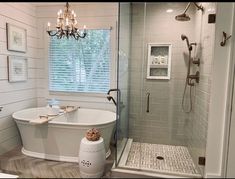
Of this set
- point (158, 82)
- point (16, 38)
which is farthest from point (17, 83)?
point (158, 82)

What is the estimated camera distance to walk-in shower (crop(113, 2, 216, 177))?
3046 millimetres

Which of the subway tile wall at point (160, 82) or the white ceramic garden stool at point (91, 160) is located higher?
the subway tile wall at point (160, 82)

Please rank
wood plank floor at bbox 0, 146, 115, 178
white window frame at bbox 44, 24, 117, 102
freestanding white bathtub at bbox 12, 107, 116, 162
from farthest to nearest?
1. white window frame at bbox 44, 24, 117, 102
2. freestanding white bathtub at bbox 12, 107, 116, 162
3. wood plank floor at bbox 0, 146, 115, 178

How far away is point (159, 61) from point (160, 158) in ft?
5.23

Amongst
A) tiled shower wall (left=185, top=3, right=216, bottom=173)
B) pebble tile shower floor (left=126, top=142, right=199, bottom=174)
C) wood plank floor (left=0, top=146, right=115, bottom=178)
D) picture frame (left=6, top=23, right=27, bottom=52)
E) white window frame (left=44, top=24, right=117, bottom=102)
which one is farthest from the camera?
white window frame (left=44, top=24, right=117, bottom=102)

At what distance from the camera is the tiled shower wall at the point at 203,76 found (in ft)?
7.70

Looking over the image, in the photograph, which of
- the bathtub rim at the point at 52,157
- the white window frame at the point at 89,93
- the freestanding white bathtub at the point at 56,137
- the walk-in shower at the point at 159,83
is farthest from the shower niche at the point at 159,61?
the bathtub rim at the point at 52,157

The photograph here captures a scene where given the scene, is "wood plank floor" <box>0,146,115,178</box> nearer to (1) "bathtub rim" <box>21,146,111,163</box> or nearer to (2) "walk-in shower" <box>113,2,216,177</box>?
(1) "bathtub rim" <box>21,146,111,163</box>

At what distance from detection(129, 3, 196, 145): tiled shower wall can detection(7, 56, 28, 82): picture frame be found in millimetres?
2050

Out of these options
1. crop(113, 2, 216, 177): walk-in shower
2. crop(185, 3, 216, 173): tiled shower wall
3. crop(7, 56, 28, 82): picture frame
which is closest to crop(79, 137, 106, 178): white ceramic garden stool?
crop(113, 2, 216, 177): walk-in shower

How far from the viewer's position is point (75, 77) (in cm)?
417

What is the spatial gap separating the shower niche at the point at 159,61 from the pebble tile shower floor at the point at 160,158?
3.96 feet

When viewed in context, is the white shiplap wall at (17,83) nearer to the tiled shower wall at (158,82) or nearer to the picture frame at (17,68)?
the picture frame at (17,68)

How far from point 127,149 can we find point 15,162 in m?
1.70
